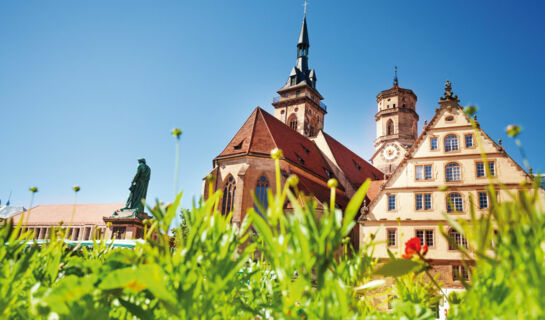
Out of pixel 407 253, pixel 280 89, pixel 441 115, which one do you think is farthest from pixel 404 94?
pixel 407 253

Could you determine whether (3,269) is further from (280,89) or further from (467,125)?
(280,89)

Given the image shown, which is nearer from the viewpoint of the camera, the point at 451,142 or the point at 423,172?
the point at 451,142

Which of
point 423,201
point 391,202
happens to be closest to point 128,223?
point 391,202

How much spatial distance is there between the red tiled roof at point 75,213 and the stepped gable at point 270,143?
2621 centimetres

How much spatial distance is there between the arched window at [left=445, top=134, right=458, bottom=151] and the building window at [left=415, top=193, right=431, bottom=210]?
2.43 m

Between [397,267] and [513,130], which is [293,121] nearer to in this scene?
[397,267]

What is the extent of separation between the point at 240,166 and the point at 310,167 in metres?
6.54

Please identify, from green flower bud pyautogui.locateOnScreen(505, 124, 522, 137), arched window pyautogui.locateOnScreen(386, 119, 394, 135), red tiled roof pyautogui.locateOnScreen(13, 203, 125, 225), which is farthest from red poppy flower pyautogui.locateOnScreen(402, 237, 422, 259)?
red tiled roof pyautogui.locateOnScreen(13, 203, 125, 225)

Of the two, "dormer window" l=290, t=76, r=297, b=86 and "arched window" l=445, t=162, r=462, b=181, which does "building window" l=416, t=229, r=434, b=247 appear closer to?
"arched window" l=445, t=162, r=462, b=181

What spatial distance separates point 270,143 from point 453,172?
12.2m

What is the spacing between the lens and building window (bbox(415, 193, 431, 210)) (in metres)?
16.2

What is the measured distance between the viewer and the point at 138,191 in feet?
66.5

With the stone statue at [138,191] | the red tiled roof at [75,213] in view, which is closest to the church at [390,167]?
the stone statue at [138,191]

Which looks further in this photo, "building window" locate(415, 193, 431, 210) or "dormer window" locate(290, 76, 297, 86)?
"dormer window" locate(290, 76, 297, 86)
